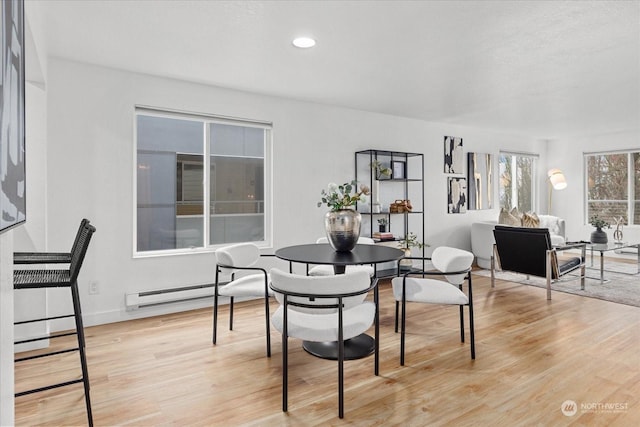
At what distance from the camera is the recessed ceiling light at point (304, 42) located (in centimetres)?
296

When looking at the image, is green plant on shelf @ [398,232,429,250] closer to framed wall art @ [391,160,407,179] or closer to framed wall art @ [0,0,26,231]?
framed wall art @ [391,160,407,179]

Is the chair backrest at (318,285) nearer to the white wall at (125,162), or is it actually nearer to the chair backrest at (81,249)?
the chair backrest at (81,249)

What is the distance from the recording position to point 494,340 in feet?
10.5

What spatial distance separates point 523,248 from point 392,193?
1918 millimetres

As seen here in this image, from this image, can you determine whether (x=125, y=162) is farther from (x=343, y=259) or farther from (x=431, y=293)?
(x=431, y=293)

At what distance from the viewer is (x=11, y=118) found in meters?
1.16

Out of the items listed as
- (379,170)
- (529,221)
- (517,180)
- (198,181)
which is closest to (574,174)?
(517,180)

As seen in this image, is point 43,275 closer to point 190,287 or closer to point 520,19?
point 190,287

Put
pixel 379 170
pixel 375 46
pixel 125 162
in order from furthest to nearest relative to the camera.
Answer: pixel 379 170 → pixel 125 162 → pixel 375 46

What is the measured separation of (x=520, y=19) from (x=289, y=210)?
9.78 ft

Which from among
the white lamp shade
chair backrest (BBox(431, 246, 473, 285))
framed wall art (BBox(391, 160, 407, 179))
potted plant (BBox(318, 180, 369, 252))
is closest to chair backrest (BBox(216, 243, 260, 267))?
potted plant (BBox(318, 180, 369, 252))

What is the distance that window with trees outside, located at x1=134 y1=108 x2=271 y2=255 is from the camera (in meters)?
3.94

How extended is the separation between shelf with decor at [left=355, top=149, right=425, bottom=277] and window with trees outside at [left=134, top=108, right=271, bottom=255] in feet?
4.76

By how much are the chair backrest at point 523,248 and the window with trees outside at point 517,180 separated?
2.87 metres
